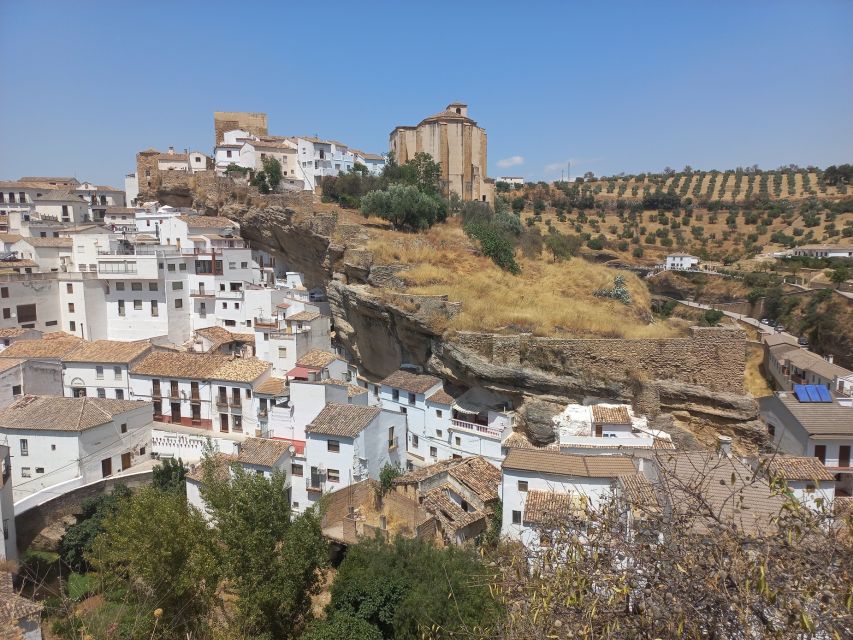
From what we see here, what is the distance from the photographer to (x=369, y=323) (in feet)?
76.3

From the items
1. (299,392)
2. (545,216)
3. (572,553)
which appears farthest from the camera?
(545,216)

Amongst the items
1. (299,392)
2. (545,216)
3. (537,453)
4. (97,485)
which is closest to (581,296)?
(537,453)

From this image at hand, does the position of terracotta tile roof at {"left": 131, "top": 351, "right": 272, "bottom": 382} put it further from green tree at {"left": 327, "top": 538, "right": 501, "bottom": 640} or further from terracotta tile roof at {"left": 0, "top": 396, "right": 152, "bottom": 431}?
green tree at {"left": 327, "top": 538, "right": 501, "bottom": 640}

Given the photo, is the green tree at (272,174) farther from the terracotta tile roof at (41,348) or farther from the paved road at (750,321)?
the paved road at (750,321)

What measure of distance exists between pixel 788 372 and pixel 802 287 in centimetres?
1838

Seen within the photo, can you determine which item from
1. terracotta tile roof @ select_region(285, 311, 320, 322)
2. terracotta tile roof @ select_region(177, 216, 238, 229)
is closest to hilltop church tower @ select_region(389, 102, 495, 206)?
terracotta tile roof @ select_region(177, 216, 238, 229)

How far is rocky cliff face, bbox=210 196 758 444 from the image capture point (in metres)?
16.4

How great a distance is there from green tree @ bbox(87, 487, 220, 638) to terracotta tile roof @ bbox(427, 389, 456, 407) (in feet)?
27.7

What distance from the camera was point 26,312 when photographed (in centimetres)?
2823

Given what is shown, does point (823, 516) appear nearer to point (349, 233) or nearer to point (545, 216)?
point (349, 233)

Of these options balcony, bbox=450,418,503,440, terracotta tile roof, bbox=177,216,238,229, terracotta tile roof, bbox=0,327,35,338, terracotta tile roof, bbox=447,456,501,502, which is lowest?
terracotta tile roof, bbox=447,456,501,502

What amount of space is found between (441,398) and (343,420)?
11.8 feet

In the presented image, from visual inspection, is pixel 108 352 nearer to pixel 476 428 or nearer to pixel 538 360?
pixel 476 428

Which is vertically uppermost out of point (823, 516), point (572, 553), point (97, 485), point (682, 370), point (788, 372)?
point (823, 516)
